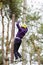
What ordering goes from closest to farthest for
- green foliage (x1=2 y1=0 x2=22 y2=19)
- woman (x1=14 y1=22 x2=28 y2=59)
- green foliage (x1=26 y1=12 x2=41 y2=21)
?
green foliage (x1=2 y1=0 x2=22 y2=19), green foliage (x1=26 y1=12 x2=41 y2=21), woman (x1=14 y1=22 x2=28 y2=59)

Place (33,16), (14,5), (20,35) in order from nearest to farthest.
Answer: (14,5)
(33,16)
(20,35)

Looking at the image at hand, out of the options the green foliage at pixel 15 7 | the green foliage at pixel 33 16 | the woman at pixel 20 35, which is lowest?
the woman at pixel 20 35

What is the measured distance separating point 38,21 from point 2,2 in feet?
3.75

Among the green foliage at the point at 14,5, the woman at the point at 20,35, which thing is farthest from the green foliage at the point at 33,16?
the green foliage at the point at 14,5

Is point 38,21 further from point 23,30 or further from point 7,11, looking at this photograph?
point 7,11

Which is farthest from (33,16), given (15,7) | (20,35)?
(15,7)

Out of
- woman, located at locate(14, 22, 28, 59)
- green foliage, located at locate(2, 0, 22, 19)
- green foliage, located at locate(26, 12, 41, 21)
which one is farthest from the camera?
woman, located at locate(14, 22, 28, 59)

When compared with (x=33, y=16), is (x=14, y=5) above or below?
above

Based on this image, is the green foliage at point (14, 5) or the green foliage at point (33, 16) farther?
the green foliage at point (33, 16)

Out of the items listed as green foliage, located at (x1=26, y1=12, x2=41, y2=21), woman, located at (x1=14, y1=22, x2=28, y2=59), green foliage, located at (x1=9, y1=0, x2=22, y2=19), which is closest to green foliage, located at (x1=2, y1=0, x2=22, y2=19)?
green foliage, located at (x1=9, y1=0, x2=22, y2=19)

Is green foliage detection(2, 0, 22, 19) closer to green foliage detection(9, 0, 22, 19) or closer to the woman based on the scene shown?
green foliage detection(9, 0, 22, 19)

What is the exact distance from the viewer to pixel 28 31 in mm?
3297

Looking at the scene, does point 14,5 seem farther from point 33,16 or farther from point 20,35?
point 20,35

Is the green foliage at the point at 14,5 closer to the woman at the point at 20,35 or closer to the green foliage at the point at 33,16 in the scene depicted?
the green foliage at the point at 33,16
